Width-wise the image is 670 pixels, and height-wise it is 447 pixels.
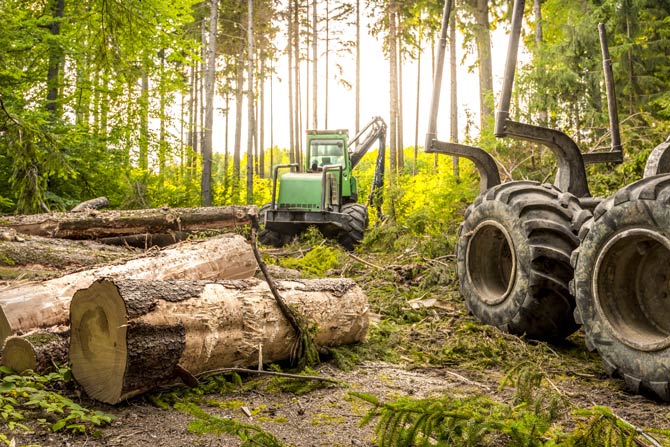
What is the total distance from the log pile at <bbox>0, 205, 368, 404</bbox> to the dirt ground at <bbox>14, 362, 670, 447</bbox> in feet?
0.80

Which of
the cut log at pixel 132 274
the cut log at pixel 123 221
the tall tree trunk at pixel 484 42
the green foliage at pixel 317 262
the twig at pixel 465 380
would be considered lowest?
the twig at pixel 465 380

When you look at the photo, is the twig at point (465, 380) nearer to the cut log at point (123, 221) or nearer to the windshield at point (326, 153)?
the cut log at point (123, 221)

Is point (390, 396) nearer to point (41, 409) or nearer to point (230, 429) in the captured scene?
point (230, 429)

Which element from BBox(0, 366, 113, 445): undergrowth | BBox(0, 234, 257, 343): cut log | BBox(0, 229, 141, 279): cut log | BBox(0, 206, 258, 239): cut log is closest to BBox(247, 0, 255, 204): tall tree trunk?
BBox(0, 206, 258, 239): cut log

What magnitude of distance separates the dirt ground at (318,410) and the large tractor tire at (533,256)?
635mm

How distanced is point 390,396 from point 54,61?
12036mm

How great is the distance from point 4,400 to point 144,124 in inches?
516

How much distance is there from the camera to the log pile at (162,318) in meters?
3.31

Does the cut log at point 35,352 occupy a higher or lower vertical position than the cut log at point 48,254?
lower

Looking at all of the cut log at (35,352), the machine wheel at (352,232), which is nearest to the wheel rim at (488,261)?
the cut log at (35,352)

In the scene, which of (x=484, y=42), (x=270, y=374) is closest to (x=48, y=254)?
(x=270, y=374)

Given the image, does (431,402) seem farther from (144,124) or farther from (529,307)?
(144,124)

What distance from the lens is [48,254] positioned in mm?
6246

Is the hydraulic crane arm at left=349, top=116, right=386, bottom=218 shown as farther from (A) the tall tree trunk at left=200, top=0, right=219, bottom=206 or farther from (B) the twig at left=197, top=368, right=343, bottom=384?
(B) the twig at left=197, top=368, right=343, bottom=384
